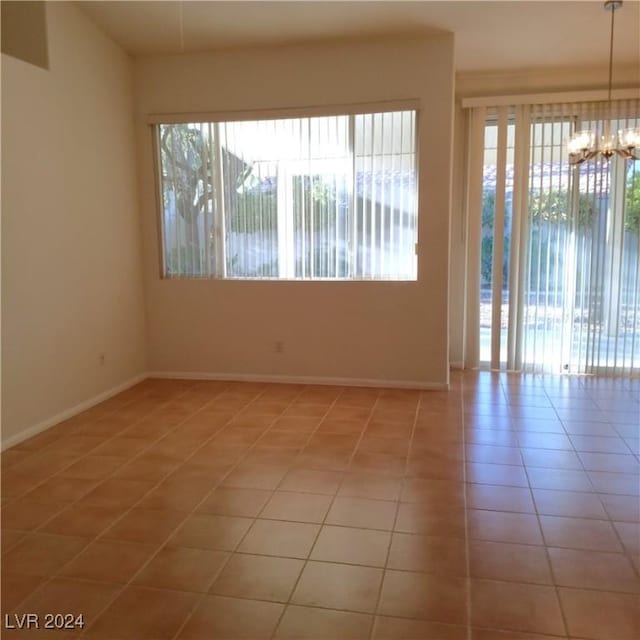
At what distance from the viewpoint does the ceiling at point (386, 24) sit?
4.04 metres

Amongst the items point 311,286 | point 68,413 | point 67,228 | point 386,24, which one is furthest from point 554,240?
point 68,413

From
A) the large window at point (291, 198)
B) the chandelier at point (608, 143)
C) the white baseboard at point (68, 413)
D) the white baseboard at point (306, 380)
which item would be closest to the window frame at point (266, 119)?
the large window at point (291, 198)

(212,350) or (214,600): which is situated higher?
(212,350)

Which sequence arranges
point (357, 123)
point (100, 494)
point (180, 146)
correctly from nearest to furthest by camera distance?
point (100, 494)
point (357, 123)
point (180, 146)

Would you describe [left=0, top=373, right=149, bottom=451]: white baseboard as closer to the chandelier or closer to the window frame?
the window frame

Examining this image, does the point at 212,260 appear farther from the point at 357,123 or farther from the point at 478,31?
the point at 478,31

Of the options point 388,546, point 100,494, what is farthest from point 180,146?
point 388,546

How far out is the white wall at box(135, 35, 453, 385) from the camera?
179 inches

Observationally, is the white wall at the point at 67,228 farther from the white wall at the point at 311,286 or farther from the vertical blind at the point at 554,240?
the vertical blind at the point at 554,240

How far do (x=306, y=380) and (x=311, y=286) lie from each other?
2.77 feet

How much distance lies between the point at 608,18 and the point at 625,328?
8.62ft

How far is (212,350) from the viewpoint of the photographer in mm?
5168

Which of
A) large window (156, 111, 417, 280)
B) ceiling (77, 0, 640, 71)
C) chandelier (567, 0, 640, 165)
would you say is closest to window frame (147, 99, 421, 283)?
large window (156, 111, 417, 280)

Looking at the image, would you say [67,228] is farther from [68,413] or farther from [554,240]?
[554,240]
